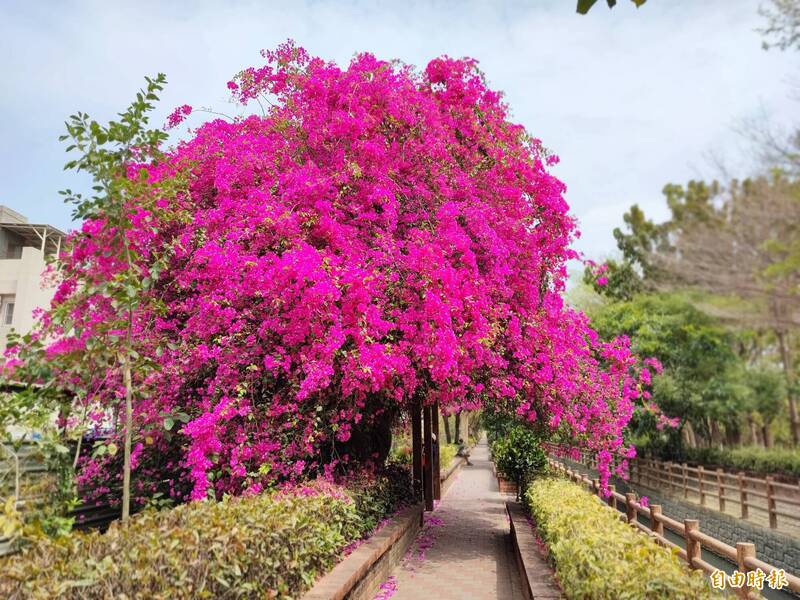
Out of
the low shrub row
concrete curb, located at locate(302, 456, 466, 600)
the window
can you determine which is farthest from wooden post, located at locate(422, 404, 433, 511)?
the window

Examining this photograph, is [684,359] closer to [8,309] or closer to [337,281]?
[337,281]

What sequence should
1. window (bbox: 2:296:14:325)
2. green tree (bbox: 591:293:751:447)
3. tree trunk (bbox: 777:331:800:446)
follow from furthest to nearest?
green tree (bbox: 591:293:751:447)
tree trunk (bbox: 777:331:800:446)
window (bbox: 2:296:14:325)

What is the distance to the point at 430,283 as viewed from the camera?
743 cm

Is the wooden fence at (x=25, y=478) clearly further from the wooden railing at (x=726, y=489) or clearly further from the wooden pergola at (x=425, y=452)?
the wooden railing at (x=726, y=489)

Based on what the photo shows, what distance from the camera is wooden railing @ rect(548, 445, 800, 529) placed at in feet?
47.0

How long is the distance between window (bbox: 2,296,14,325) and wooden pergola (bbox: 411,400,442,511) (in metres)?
16.6

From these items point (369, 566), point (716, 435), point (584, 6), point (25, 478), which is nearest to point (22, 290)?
point (25, 478)

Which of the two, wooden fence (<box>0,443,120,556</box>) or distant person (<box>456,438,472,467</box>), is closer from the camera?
wooden fence (<box>0,443,120,556</box>)

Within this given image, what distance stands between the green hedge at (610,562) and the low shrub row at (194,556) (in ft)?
7.24

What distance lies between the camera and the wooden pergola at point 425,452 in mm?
12711

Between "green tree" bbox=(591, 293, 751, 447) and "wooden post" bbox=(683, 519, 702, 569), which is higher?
"green tree" bbox=(591, 293, 751, 447)

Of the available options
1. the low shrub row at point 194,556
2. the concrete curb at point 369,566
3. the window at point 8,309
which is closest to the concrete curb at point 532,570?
the concrete curb at point 369,566

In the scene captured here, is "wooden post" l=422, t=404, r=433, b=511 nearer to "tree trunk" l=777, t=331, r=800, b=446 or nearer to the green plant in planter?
the green plant in planter

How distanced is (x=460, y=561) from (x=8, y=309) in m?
20.8
